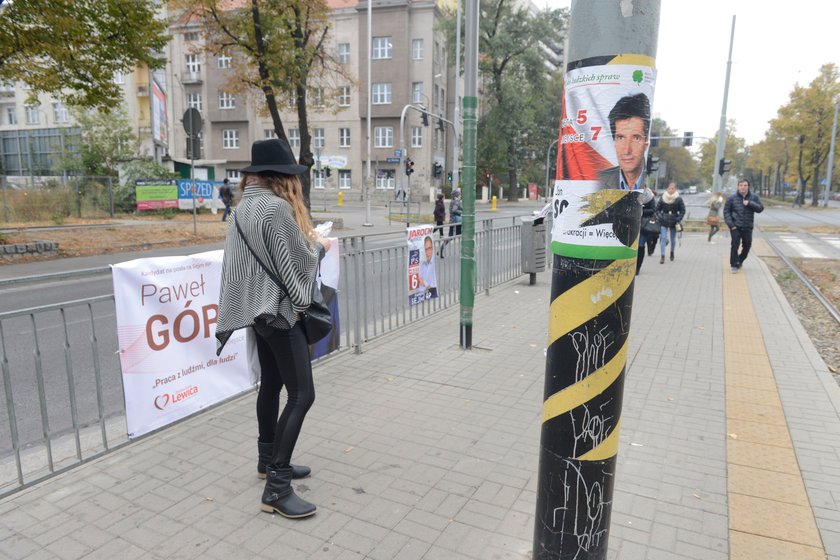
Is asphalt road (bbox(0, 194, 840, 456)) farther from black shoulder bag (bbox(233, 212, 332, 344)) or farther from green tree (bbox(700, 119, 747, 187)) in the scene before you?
green tree (bbox(700, 119, 747, 187))

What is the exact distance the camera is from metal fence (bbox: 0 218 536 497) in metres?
3.64

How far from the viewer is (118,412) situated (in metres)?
4.83

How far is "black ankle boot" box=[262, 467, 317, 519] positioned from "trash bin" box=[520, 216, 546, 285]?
8.03m

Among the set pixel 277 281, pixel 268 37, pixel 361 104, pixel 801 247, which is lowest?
pixel 801 247

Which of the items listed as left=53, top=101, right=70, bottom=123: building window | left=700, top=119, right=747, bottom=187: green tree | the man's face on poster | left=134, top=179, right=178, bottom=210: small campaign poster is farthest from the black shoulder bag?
left=700, top=119, right=747, bottom=187: green tree

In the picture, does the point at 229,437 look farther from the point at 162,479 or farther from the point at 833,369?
the point at 833,369

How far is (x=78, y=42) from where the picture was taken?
13.2 m

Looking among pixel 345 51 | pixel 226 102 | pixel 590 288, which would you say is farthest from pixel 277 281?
pixel 226 102

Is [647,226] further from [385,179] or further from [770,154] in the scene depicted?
[770,154]

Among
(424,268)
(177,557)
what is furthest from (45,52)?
(177,557)

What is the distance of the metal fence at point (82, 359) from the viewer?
3.64m

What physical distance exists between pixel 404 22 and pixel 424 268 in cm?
4871

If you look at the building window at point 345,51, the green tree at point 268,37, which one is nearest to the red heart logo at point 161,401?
A: the green tree at point 268,37

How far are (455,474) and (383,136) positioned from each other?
52.8 meters
